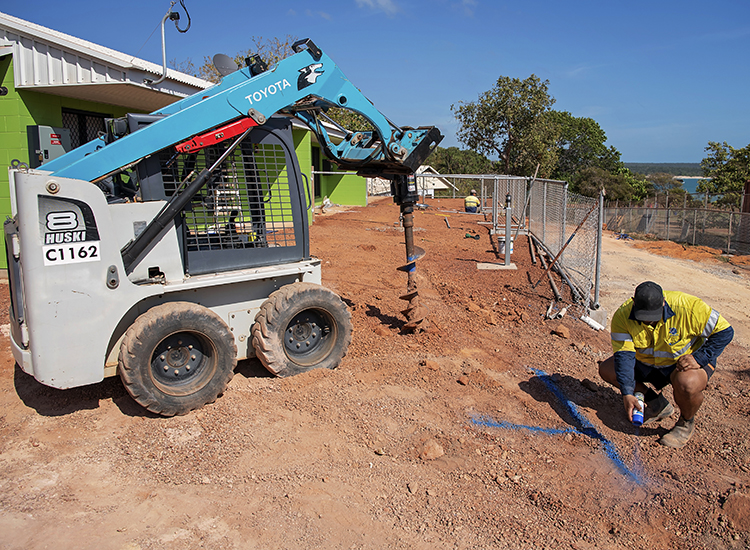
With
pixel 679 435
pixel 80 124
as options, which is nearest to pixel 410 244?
pixel 679 435

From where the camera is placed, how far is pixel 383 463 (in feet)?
13.3

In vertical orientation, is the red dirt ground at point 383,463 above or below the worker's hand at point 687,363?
below

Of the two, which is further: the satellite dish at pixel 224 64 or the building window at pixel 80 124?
the building window at pixel 80 124

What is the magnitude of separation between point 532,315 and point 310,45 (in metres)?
4.90

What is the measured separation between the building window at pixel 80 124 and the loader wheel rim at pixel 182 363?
702 centimetres

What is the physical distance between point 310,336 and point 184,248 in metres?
1.55

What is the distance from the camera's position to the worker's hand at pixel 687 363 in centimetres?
441

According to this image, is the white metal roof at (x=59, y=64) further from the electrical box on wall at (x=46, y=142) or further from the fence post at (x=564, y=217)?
the fence post at (x=564, y=217)

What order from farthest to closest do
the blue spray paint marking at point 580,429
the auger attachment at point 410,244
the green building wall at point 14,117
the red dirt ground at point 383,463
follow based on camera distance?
the green building wall at point 14,117 < the auger attachment at point 410,244 < the blue spray paint marking at point 580,429 < the red dirt ground at point 383,463

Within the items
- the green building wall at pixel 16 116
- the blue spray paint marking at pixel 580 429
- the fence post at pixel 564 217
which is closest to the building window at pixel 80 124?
the green building wall at pixel 16 116

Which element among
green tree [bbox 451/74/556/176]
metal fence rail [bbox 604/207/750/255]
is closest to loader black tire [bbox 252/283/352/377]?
metal fence rail [bbox 604/207/750/255]

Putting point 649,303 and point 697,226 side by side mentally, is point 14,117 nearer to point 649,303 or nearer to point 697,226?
point 649,303

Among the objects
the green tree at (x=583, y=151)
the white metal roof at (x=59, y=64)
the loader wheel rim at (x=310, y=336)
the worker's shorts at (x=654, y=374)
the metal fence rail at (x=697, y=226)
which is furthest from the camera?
the green tree at (x=583, y=151)

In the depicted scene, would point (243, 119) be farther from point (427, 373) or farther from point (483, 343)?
point (483, 343)
